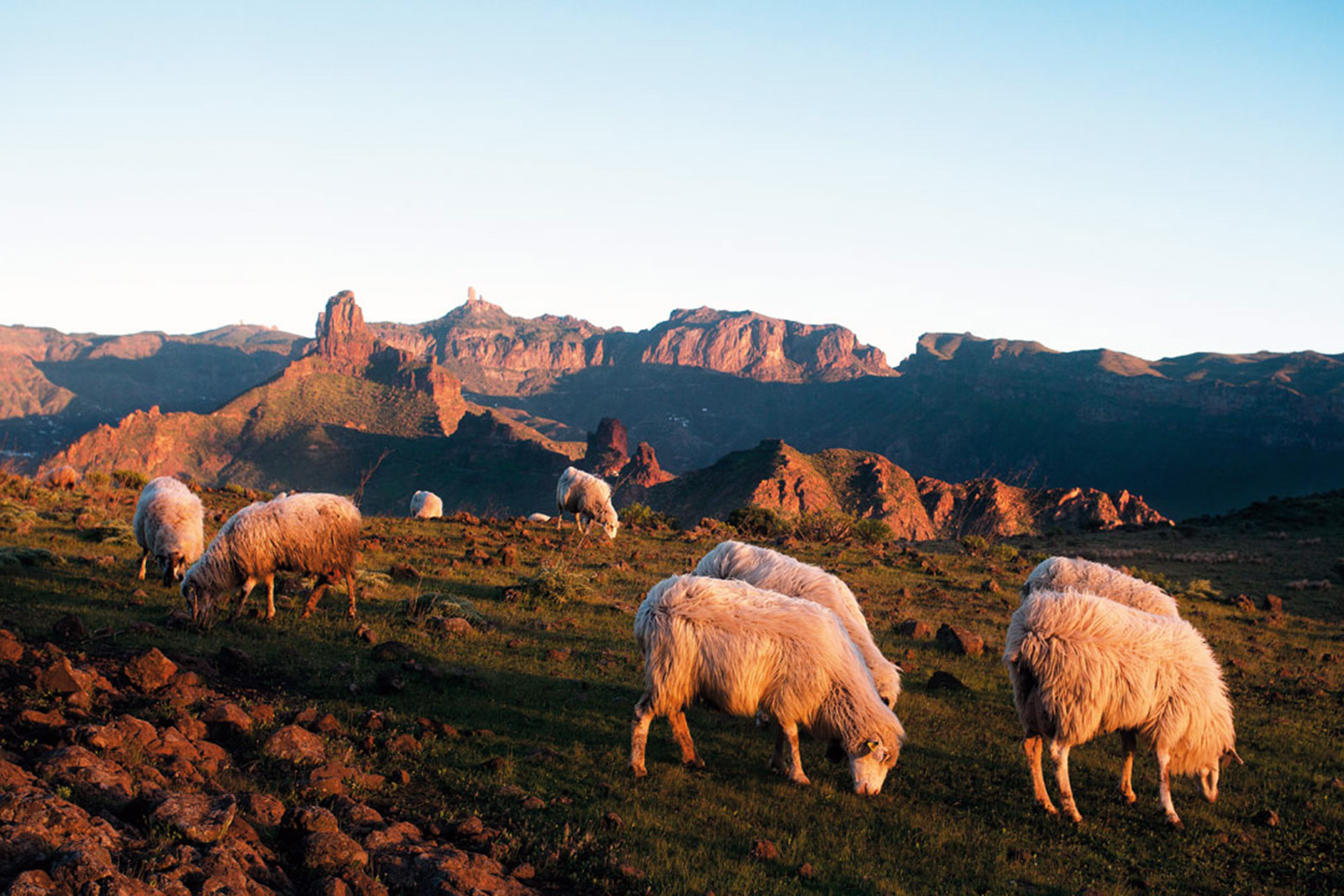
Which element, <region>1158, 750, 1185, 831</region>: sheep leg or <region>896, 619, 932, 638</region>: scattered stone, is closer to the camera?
<region>1158, 750, 1185, 831</region>: sheep leg

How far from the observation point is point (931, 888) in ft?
19.6

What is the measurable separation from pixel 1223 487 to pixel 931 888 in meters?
120

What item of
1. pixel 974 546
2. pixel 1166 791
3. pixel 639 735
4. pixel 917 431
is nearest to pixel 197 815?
pixel 639 735

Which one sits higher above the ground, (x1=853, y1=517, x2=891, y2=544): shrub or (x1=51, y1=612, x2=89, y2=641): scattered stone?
(x1=51, y1=612, x2=89, y2=641): scattered stone

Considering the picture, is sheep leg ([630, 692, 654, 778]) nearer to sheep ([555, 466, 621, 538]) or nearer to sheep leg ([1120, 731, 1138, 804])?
sheep leg ([1120, 731, 1138, 804])

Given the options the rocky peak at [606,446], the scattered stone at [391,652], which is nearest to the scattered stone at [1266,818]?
the scattered stone at [391,652]

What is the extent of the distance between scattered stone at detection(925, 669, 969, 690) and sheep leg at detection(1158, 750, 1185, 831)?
3.43 metres

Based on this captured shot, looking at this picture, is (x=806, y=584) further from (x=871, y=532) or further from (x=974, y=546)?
(x=974, y=546)

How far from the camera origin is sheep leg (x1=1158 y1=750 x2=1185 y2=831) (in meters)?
7.48

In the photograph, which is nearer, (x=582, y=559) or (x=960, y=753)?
(x=960, y=753)

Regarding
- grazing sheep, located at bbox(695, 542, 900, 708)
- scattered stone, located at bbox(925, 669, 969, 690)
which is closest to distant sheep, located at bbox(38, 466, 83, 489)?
grazing sheep, located at bbox(695, 542, 900, 708)

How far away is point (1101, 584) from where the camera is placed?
10.8 m

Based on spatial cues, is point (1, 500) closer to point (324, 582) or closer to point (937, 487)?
point (324, 582)

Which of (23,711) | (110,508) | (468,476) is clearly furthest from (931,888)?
(468,476)
